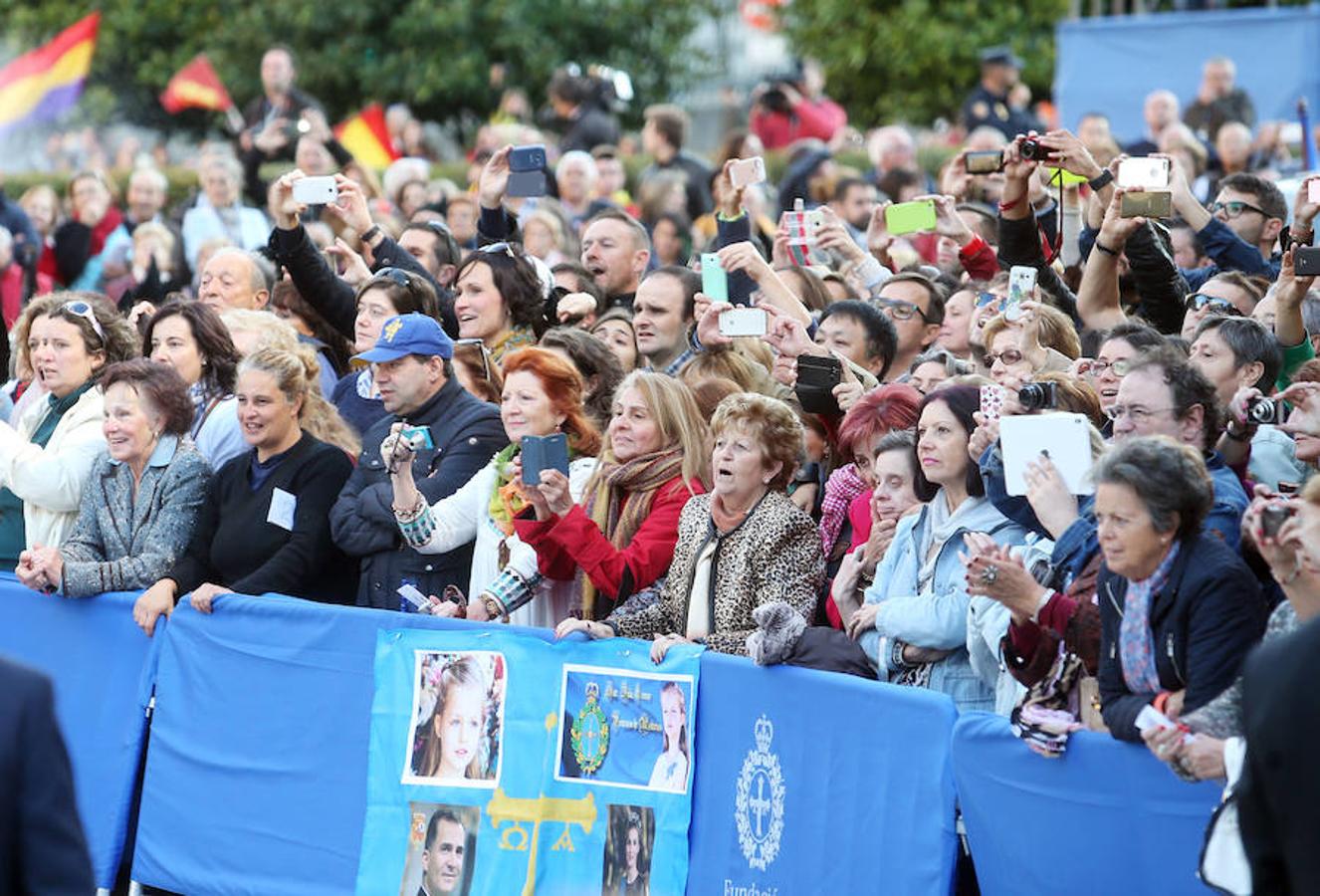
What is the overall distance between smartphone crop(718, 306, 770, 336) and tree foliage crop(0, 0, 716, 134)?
66.8ft

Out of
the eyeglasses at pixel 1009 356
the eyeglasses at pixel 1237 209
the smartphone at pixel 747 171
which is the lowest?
the eyeglasses at pixel 1009 356

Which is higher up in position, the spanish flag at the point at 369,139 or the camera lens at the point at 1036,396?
the camera lens at the point at 1036,396

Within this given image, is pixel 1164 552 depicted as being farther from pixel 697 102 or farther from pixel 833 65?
pixel 697 102

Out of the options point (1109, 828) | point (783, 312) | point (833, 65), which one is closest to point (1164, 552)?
point (1109, 828)

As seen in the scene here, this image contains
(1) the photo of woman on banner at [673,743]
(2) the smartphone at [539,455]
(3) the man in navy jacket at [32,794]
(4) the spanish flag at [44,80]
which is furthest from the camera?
(4) the spanish flag at [44,80]

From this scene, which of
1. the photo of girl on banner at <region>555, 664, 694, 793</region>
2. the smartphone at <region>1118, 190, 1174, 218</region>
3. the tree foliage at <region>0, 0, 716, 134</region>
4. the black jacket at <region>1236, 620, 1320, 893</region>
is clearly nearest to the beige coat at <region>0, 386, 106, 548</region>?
the photo of girl on banner at <region>555, 664, 694, 793</region>

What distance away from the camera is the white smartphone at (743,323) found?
26.8ft

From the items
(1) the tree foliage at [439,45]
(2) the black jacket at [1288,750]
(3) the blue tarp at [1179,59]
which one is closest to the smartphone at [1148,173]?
(2) the black jacket at [1288,750]

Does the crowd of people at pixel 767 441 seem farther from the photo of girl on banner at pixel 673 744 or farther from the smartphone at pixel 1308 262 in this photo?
the smartphone at pixel 1308 262

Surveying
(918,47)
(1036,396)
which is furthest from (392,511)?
(918,47)

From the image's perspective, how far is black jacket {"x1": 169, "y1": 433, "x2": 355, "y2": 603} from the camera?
332 inches

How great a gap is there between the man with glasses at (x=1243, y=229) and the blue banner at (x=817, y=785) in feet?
10.9

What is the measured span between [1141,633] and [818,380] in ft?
8.38

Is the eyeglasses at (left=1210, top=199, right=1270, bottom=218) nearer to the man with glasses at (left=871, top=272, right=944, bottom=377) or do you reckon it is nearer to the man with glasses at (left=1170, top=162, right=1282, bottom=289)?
the man with glasses at (left=1170, top=162, right=1282, bottom=289)
